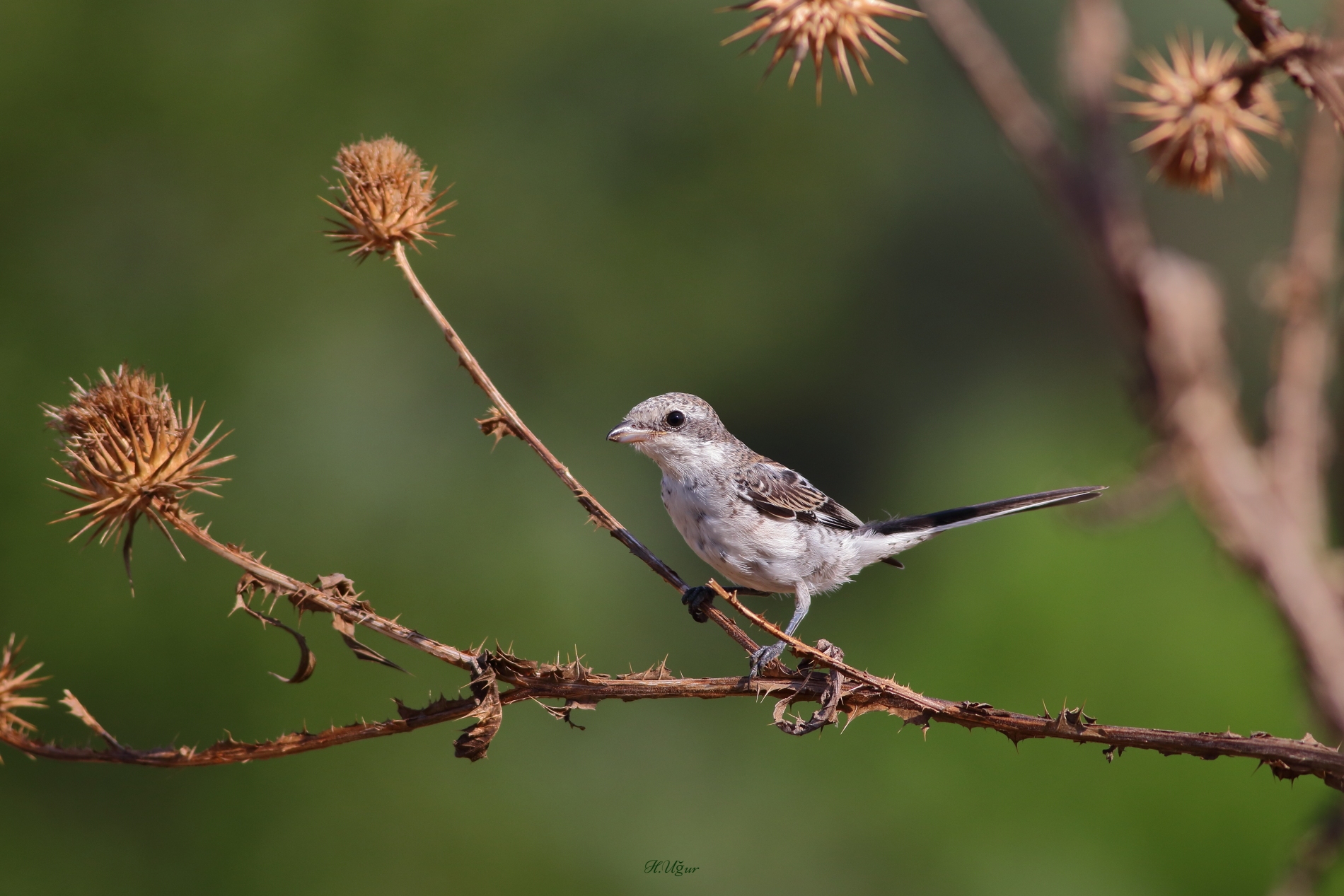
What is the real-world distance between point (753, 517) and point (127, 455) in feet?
4.70

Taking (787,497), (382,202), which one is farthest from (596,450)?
(382,202)

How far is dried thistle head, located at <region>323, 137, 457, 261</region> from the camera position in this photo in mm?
1389

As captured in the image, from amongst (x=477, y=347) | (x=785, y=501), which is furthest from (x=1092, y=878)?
(x=477, y=347)

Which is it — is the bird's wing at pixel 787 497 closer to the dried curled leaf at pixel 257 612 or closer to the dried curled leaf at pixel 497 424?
the dried curled leaf at pixel 497 424

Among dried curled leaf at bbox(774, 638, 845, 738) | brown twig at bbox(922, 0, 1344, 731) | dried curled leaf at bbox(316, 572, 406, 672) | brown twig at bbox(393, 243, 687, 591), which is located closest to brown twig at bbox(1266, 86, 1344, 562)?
brown twig at bbox(922, 0, 1344, 731)

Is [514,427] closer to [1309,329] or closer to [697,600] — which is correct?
[697,600]

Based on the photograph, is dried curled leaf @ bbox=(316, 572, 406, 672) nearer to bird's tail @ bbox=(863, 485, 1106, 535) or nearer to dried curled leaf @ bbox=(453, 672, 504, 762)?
dried curled leaf @ bbox=(453, 672, 504, 762)

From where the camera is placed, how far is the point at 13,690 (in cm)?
121

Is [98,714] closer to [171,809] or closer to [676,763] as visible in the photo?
[171,809]

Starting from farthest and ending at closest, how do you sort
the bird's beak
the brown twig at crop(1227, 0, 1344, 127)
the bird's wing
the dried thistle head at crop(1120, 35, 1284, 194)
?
the bird's wing < the bird's beak < the dried thistle head at crop(1120, 35, 1284, 194) < the brown twig at crop(1227, 0, 1344, 127)

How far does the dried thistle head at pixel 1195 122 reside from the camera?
1.14 metres

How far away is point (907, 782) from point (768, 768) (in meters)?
1.98

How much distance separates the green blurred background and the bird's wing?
2.06 feet

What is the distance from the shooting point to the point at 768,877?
7.24m
